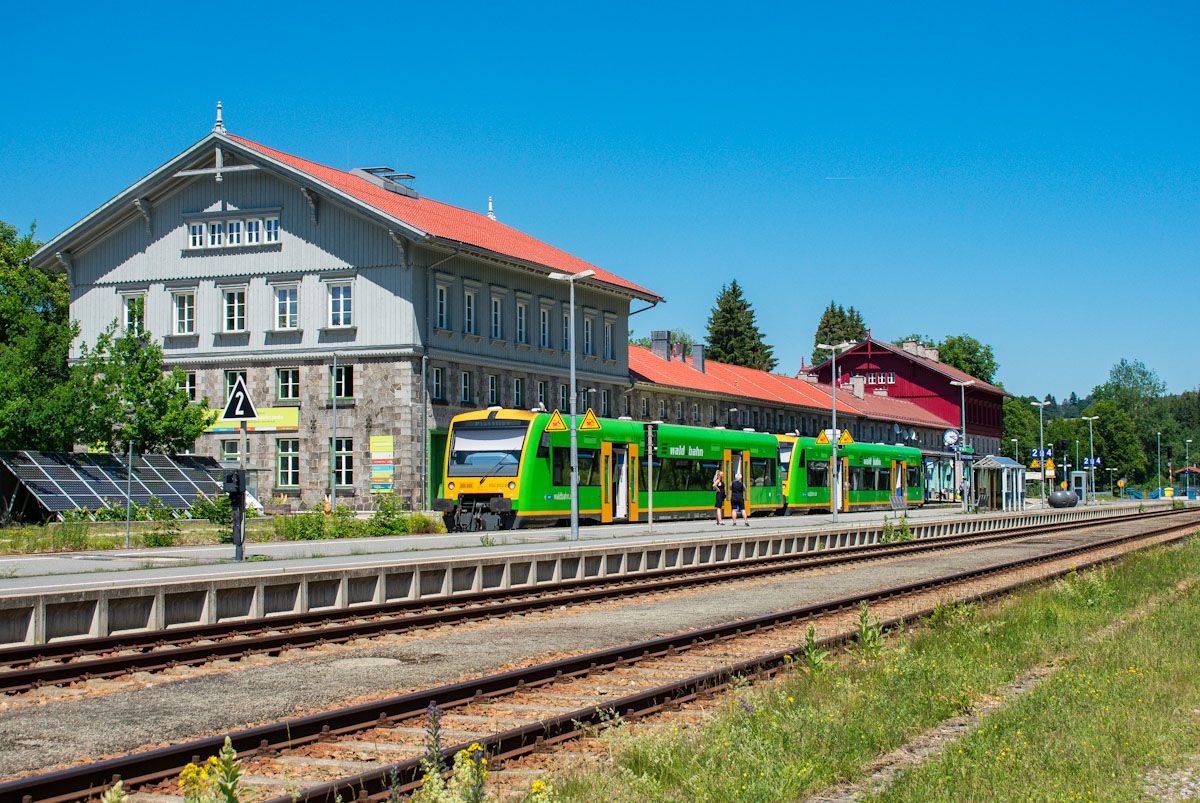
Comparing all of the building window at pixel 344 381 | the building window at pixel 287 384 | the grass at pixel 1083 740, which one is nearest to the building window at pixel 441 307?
the building window at pixel 344 381

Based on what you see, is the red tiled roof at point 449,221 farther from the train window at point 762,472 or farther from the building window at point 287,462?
the train window at point 762,472

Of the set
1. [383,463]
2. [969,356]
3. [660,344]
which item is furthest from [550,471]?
[969,356]

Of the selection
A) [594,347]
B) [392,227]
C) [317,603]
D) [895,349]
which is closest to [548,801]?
[317,603]

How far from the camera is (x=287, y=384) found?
49.1 meters

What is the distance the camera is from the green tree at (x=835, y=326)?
148375mm

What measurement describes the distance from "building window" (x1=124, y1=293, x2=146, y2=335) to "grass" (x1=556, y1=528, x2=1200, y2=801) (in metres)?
35.4

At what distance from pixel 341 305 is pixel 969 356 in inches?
3759

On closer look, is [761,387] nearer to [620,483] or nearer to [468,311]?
[468,311]

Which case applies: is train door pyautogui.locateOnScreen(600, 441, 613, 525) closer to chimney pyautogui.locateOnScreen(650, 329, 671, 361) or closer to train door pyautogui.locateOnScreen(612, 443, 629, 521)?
train door pyautogui.locateOnScreen(612, 443, 629, 521)

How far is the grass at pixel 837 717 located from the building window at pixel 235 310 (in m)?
38.2

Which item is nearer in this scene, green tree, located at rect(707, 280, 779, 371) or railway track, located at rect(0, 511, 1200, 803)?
railway track, located at rect(0, 511, 1200, 803)

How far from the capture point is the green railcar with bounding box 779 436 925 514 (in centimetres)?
5012

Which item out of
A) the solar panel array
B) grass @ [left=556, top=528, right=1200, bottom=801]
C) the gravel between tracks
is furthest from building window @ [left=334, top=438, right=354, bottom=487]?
grass @ [left=556, top=528, right=1200, bottom=801]

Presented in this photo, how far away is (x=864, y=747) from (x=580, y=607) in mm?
10719
